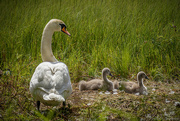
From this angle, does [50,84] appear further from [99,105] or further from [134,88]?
[134,88]

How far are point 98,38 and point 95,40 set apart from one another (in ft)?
1.55

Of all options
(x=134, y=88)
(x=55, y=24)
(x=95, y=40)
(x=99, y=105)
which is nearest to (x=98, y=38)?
(x=95, y=40)

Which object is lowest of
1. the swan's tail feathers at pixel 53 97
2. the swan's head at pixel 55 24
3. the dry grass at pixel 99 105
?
the dry grass at pixel 99 105

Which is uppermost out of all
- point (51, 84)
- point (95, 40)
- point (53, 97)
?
point (95, 40)

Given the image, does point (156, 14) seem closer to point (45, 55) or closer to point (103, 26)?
point (103, 26)

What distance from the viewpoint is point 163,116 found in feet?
12.9

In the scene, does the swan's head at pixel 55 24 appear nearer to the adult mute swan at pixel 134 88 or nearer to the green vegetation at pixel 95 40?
the green vegetation at pixel 95 40

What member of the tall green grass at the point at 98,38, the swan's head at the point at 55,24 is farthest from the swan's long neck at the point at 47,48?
the tall green grass at the point at 98,38

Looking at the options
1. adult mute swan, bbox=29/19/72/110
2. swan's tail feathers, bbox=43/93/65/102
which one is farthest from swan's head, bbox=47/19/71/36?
swan's tail feathers, bbox=43/93/65/102

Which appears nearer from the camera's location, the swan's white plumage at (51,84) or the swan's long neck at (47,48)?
the swan's white plumage at (51,84)

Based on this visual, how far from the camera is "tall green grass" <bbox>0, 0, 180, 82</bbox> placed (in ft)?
20.5

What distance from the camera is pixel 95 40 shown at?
7.20 metres

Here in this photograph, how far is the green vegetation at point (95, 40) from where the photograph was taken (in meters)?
6.08

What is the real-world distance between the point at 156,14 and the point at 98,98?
207 inches
